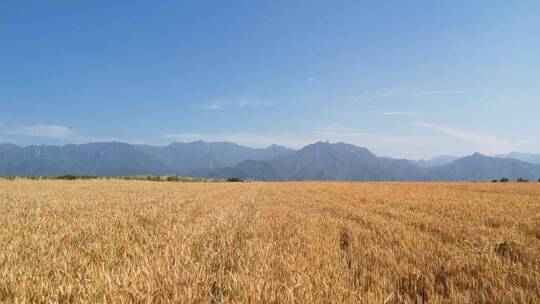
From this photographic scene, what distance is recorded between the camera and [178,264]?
336 centimetres

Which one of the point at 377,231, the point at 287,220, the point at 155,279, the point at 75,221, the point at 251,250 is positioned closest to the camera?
the point at 155,279

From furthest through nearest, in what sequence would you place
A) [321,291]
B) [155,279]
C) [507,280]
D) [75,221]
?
[75,221] < [507,280] < [155,279] < [321,291]

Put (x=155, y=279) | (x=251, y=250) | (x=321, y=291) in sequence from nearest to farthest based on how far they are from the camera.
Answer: (x=321, y=291)
(x=155, y=279)
(x=251, y=250)

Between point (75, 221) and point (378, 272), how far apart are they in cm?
599

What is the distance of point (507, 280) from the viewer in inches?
127

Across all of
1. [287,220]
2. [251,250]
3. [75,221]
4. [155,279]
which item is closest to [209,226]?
[287,220]

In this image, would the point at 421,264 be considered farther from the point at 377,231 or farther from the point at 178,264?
the point at 178,264

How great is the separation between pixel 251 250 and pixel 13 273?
2.36 m

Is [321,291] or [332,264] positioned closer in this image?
[321,291]

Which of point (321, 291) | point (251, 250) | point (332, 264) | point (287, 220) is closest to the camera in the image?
point (321, 291)

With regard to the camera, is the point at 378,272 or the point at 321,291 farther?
the point at 378,272

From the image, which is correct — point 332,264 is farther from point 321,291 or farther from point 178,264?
point 178,264

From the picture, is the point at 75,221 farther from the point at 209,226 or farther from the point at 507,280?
the point at 507,280

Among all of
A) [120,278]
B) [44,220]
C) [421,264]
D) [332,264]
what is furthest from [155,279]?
[44,220]
